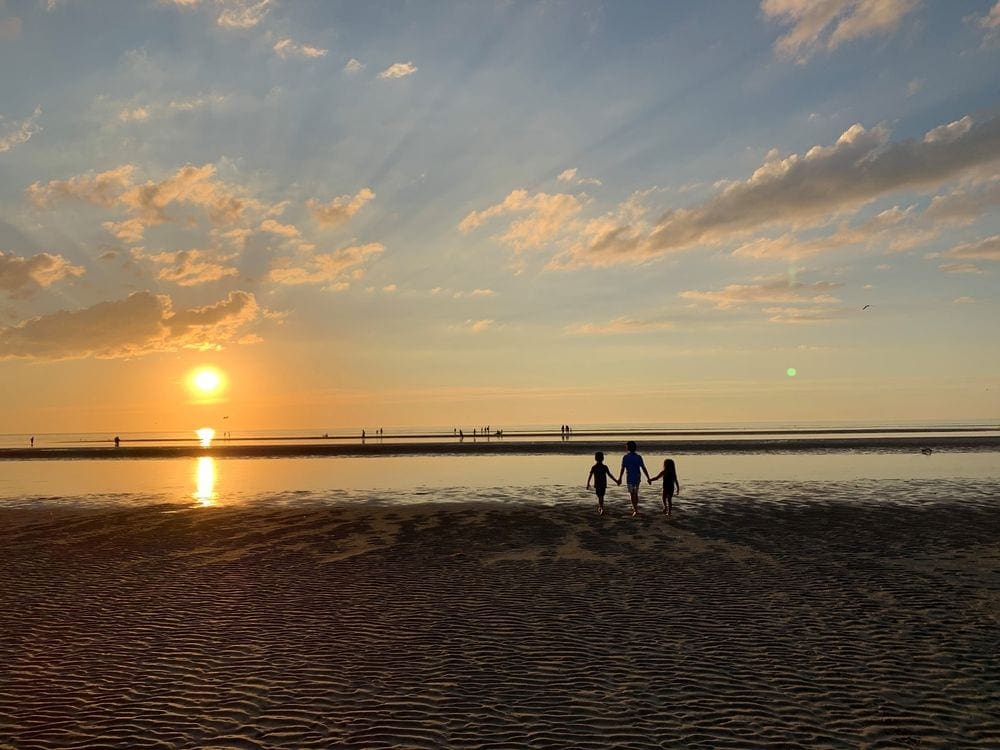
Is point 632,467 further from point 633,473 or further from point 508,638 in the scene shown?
point 508,638

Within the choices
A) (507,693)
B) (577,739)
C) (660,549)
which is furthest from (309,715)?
(660,549)

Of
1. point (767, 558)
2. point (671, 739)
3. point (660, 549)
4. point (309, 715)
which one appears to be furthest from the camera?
point (660, 549)

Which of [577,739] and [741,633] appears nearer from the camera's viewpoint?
[577,739]

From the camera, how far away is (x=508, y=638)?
1106 cm

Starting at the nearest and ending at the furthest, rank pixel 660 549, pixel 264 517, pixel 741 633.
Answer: pixel 741 633
pixel 660 549
pixel 264 517

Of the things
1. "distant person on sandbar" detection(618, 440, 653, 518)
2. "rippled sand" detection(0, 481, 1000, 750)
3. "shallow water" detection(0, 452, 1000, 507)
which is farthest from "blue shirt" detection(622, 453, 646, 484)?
"shallow water" detection(0, 452, 1000, 507)

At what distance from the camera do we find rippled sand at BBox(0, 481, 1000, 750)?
7.79 m

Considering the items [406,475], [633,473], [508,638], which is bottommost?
[508,638]

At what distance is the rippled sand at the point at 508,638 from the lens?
7.79 metres

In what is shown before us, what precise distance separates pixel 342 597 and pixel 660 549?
9166 mm

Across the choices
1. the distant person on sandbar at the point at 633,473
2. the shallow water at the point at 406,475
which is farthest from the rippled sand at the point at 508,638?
the shallow water at the point at 406,475

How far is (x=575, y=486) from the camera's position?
3809 cm

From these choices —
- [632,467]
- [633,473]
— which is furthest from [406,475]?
[633,473]

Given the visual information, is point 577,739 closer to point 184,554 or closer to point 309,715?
point 309,715
